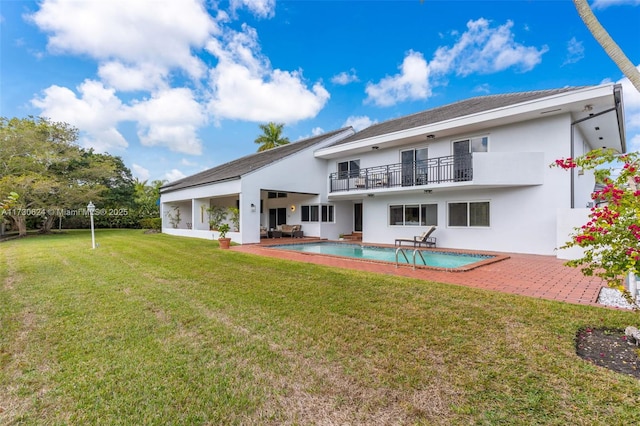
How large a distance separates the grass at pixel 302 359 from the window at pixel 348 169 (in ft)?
39.5

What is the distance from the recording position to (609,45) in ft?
11.4

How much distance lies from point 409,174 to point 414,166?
46 cm

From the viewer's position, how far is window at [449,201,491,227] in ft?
41.6

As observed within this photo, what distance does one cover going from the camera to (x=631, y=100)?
10.6m

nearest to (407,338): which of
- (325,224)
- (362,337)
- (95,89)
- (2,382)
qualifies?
(362,337)

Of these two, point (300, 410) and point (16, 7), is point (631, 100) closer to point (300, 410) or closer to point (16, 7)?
point (300, 410)

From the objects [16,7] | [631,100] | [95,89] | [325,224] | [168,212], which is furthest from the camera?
[168,212]

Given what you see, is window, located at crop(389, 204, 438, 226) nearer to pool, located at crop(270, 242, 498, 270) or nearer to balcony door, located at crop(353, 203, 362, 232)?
pool, located at crop(270, 242, 498, 270)

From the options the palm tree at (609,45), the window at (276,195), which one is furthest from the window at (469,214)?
the window at (276,195)

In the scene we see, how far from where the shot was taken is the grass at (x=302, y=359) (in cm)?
246

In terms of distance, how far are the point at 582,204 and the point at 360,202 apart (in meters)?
11.0

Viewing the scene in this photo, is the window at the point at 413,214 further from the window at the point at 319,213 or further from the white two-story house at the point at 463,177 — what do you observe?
the window at the point at 319,213

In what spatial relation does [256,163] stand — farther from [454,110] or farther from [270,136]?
[270,136]

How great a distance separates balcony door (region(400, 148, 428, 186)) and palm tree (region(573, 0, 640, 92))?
33.1 ft
